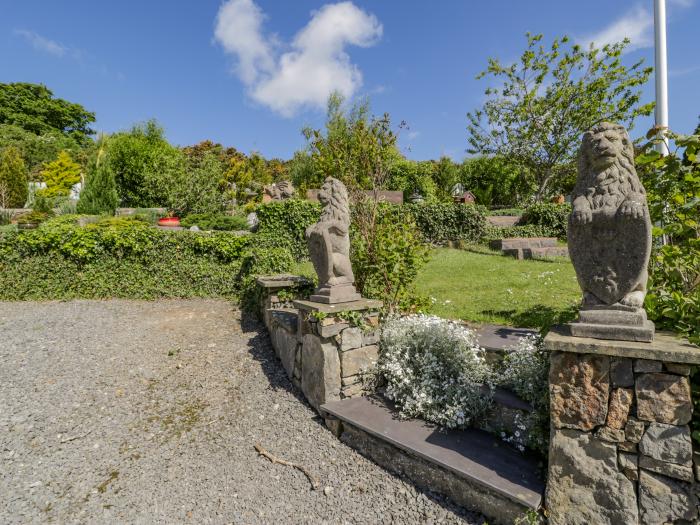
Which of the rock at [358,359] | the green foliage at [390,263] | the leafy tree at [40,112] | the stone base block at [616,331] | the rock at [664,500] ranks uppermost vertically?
the leafy tree at [40,112]

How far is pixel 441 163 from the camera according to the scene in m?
27.6

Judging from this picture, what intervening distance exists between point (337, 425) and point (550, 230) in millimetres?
12956

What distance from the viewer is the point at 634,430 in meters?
A: 1.90

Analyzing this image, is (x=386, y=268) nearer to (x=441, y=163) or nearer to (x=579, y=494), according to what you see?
(x=579, y=494)

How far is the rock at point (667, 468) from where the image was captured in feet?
5.90

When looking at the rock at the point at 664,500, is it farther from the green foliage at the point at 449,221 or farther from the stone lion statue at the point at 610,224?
the green foliage at the point at 449,221

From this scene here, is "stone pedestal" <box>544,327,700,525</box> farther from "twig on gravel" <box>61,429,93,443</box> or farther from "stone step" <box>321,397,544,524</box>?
"twig on gravel" <box>61,429,93,443</box>

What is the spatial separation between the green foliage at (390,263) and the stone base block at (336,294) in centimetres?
66

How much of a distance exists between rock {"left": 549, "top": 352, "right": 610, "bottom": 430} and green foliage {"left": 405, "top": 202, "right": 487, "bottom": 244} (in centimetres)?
1093

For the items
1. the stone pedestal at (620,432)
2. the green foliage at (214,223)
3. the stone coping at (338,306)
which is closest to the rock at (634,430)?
the stone pedestal at (620,432)

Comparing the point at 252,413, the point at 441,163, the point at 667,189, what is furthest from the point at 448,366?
the point at 441,163

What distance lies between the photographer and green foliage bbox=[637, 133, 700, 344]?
Result: 7.73 feet

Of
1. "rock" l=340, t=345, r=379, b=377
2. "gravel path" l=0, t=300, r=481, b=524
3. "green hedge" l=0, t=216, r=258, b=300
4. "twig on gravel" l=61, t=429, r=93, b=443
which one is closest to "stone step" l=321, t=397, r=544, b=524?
"gravel path" l=0, t=300, r=481, b=524

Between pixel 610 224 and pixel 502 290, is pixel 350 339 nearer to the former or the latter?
pixel 610 224
